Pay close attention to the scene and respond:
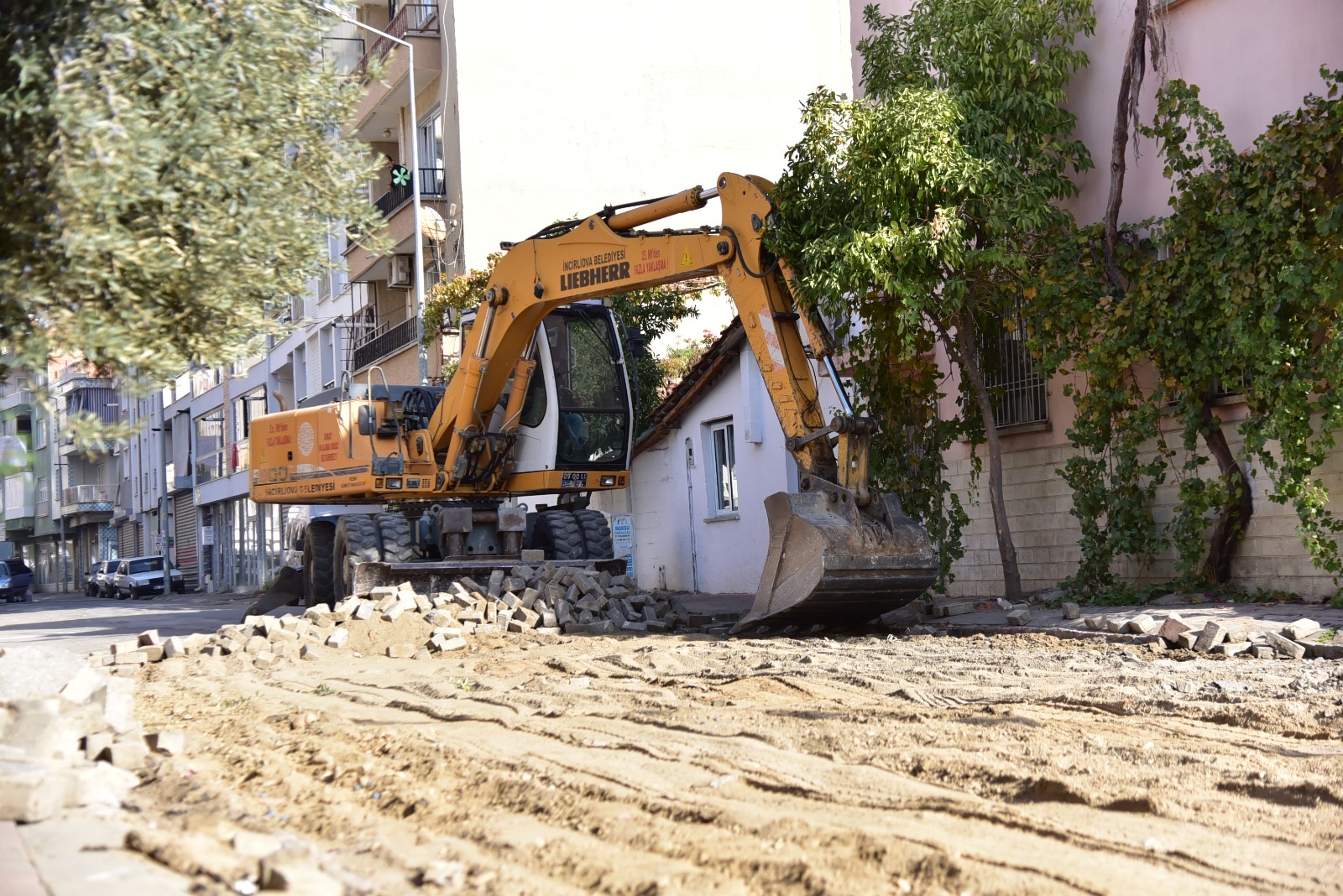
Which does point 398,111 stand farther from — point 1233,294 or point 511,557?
point 1233,294

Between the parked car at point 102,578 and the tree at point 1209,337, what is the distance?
3804cm

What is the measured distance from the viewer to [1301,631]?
390 inches

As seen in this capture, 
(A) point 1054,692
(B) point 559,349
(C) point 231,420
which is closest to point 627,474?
(B) point 559,349

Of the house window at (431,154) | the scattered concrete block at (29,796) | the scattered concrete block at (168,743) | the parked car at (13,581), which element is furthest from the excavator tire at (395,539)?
the parked car at (13,581)

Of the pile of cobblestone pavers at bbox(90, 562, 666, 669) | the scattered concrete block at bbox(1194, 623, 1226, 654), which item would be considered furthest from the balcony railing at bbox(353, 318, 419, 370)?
the scattered concrete block at bbox(1194, 623, 1226, 654)

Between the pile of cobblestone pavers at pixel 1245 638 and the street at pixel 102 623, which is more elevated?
the street at pixel 102 623

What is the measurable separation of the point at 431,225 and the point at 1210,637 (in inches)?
862

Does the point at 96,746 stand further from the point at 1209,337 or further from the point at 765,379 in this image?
the point at 1209,337

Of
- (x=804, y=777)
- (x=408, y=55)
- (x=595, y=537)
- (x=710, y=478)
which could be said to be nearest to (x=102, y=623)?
(x=710, y=478)

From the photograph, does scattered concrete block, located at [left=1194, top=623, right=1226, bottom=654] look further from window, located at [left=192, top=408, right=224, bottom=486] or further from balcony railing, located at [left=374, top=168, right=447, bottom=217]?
window, located at [left=192, top=408, right=224, bottom=486]

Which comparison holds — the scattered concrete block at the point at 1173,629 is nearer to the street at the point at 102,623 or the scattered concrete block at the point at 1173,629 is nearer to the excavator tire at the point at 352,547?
the excavator tire at the point at 352,547

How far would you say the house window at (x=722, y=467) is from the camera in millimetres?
21719

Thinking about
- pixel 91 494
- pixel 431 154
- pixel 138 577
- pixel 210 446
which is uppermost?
pixel 431 154

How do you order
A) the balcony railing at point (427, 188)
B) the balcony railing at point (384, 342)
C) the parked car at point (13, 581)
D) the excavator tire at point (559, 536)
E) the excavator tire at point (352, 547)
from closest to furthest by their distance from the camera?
1. the excavator tire at point (352, 547)
2. the excavator tire at point (559, 536)
3. the balcony railing at point (427, 188)
4. the balcony railing at point (384, 342)
5. the parked car at point (13, 581)
